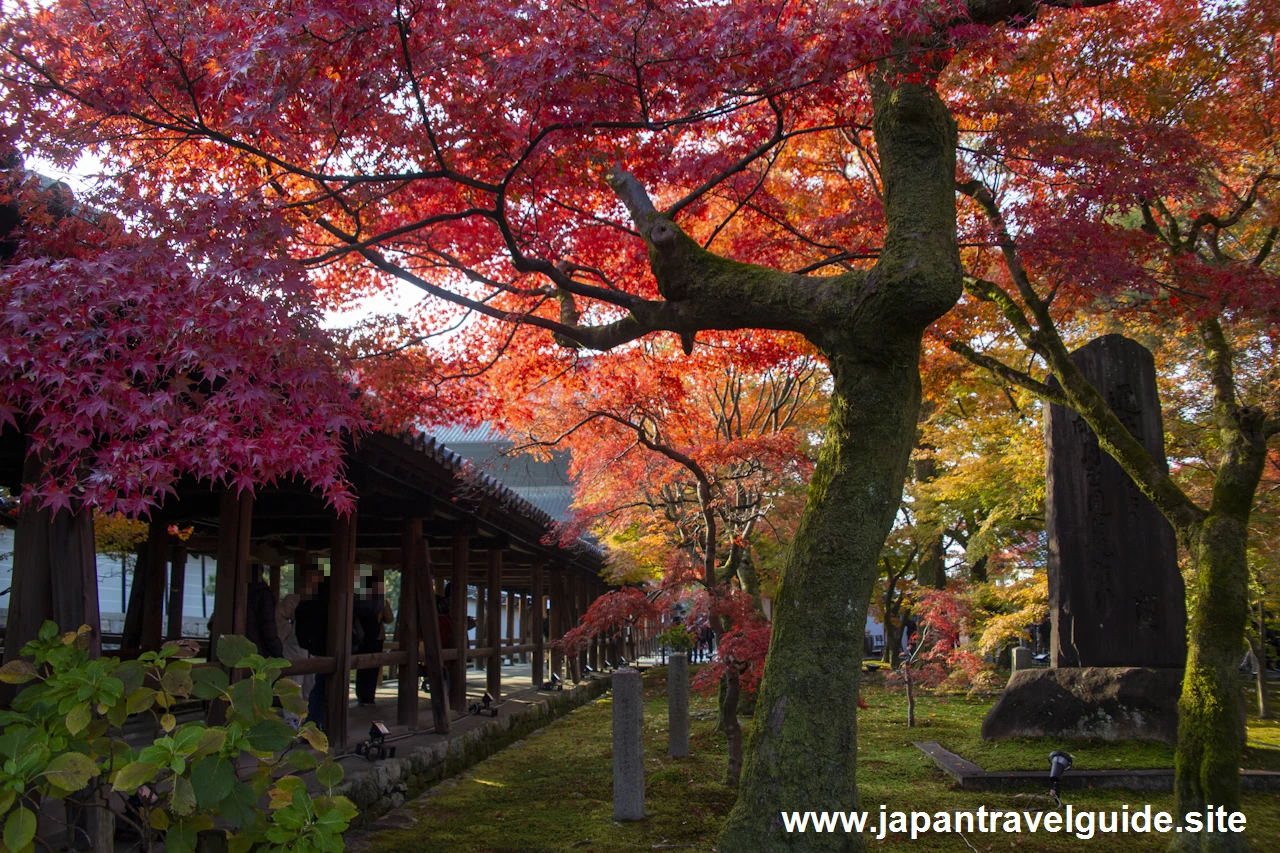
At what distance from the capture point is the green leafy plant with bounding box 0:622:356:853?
2.73 metres

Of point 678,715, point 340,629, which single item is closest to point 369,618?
Result: point 340,629

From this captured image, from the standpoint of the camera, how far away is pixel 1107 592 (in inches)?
361

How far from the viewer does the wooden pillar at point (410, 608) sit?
9.16 m

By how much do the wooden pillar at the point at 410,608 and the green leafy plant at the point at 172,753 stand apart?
588cm

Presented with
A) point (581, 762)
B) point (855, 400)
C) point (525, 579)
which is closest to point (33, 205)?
point (855, 400)

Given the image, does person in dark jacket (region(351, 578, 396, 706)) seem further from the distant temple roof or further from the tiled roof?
the distant temple roof

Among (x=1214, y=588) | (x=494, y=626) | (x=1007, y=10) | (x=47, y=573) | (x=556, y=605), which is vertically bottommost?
(x=556, y=605)

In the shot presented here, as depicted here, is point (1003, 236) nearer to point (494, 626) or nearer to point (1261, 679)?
point (494, 626)

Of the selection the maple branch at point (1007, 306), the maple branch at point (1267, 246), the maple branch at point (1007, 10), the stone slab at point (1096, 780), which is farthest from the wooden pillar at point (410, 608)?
the maple branch at point (1267, 246)

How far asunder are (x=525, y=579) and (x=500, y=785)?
1417cm

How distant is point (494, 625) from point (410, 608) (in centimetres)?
369

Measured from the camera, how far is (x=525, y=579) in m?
22.5

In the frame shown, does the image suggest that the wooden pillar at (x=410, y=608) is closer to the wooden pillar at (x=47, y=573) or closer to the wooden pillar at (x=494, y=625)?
the wooden pillar at (x=494, y=625)

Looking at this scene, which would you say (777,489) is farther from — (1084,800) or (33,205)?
(33,205)
